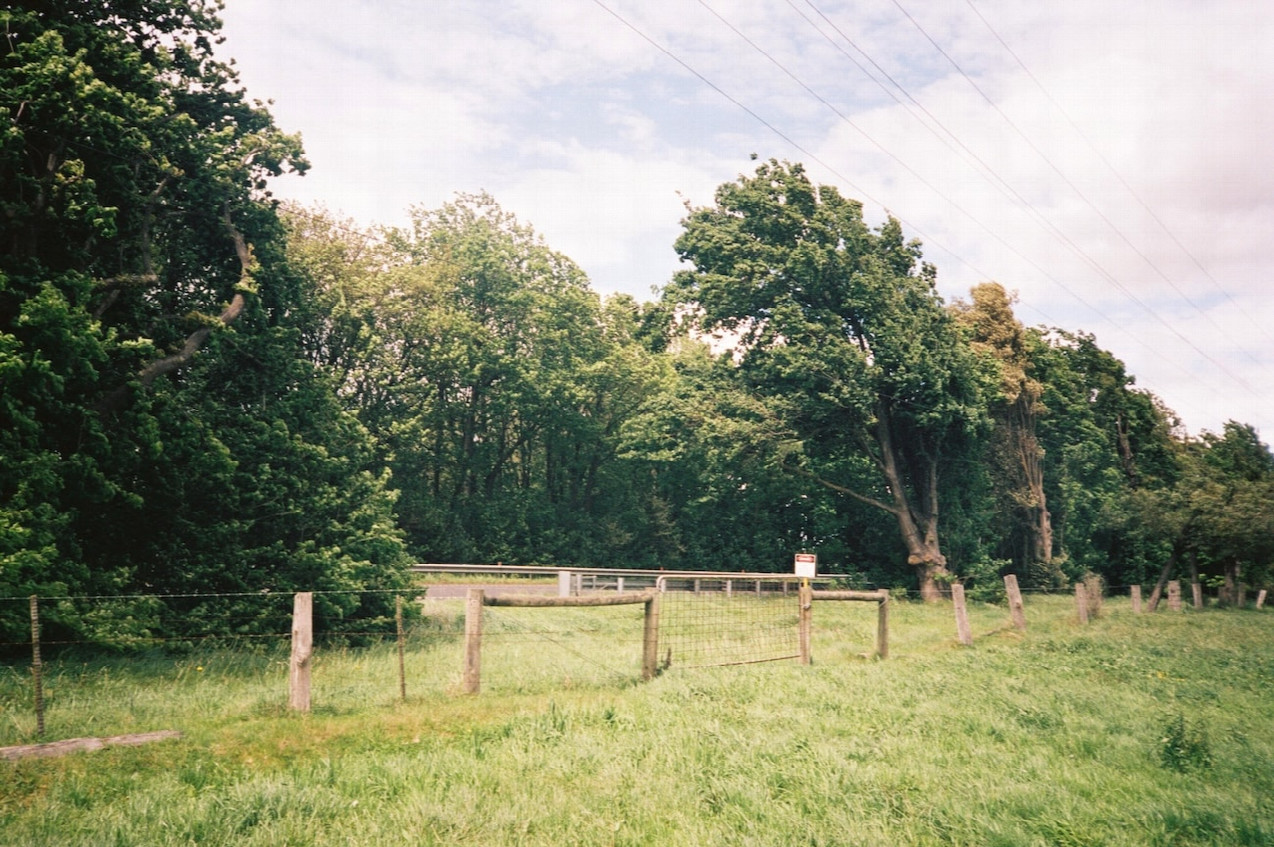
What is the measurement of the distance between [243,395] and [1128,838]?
714 inches

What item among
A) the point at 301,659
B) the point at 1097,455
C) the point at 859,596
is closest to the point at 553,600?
the point at 301,659

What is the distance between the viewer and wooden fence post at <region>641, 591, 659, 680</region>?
11578 mm

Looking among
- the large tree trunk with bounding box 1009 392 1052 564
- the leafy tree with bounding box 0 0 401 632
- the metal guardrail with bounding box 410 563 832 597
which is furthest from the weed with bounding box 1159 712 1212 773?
the large tree trunk with bounding box 1009 392 1052 564

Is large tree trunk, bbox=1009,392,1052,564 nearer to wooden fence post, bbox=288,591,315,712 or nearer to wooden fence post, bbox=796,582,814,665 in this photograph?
wooden fence post, bbox=796,582,814,665

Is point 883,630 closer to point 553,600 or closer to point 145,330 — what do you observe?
point 553,600

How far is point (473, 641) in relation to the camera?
1004cm

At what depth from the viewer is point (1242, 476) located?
39875mm

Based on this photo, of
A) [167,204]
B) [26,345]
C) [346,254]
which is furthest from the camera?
[346,254]

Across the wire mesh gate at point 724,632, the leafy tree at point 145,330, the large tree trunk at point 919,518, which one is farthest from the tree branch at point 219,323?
the large tree trunk at point 919,518

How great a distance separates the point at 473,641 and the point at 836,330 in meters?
25.2

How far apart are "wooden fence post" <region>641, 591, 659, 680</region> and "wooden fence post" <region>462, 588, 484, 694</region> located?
2.75 meters

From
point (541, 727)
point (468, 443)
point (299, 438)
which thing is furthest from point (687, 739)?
point (468, 443)

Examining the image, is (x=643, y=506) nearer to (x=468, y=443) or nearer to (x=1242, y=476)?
(x=468, y=443)

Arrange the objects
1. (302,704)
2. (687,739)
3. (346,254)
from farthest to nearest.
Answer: (346,254)
(302,704)
(687,739)
